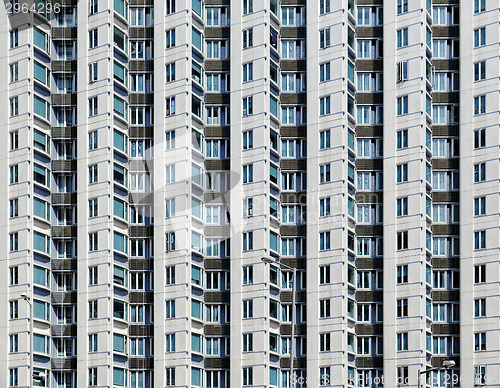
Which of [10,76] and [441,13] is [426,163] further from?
[10,76]

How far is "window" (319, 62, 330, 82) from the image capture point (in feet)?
277

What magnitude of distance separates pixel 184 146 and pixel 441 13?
79.9ft

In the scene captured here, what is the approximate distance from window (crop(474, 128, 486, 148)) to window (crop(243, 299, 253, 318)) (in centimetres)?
2231

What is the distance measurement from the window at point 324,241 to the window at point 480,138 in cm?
1425

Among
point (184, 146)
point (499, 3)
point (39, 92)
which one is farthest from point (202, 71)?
point (499, 3)

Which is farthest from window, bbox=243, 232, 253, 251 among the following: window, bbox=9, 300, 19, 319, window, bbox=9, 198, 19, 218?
window, bbox=9, 300, 19, 319

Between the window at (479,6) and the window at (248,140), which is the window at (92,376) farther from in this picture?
the window at (479,6)

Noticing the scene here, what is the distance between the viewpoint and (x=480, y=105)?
84125 mm

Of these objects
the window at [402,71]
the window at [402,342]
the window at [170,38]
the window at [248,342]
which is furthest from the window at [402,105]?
the window at [248,342]

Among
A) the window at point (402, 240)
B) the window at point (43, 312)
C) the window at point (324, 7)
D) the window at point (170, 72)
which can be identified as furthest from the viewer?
the window at point (324, 7)

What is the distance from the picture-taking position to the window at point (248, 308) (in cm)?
8119

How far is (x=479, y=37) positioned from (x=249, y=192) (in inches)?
899

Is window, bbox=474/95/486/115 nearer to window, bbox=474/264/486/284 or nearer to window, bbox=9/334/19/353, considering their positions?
window, bbox=474/264/486/284

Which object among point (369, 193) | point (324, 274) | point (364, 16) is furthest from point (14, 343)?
point (364, 16)
